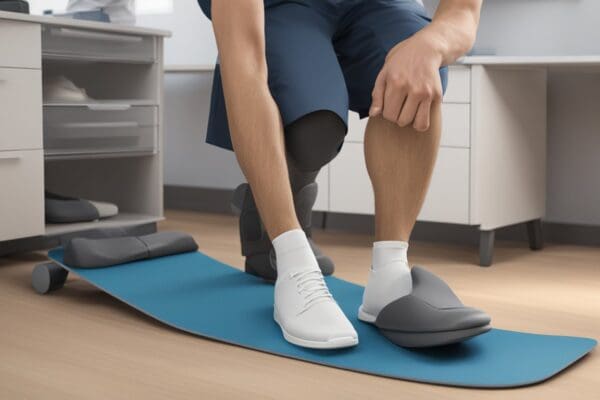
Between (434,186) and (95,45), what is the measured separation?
3.77 feet

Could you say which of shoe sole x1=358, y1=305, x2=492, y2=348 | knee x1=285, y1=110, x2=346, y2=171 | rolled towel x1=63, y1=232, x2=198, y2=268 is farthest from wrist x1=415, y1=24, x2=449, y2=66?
rolled towel x1=63, y1=232, x2=198, y2=268

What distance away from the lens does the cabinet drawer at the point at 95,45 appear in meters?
2.75

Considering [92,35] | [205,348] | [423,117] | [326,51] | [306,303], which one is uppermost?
[92,35]

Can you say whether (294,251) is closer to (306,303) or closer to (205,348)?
(306,303)

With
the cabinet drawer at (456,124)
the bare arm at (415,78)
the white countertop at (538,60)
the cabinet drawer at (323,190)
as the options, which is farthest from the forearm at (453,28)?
the cabinet drawer at (323,190)

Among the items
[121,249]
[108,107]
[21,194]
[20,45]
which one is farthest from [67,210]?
[121,249]

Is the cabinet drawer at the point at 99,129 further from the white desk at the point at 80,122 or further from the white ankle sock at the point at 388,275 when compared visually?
the white ankle sock at the point at 388,275

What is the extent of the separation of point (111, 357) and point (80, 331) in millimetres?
224

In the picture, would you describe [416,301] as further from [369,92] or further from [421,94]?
[369,92]

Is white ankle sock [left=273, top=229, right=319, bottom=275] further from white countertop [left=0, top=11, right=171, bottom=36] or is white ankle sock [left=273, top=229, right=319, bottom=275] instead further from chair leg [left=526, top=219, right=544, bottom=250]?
chair leg [left=526, top=219, right=544, bottom=250]

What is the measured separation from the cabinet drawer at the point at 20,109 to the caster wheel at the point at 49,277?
0.56 meters

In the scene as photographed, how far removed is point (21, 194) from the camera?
8.50ft

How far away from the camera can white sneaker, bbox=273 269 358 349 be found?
4.86 feet

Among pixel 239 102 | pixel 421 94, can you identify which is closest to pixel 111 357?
pixel 239 102
